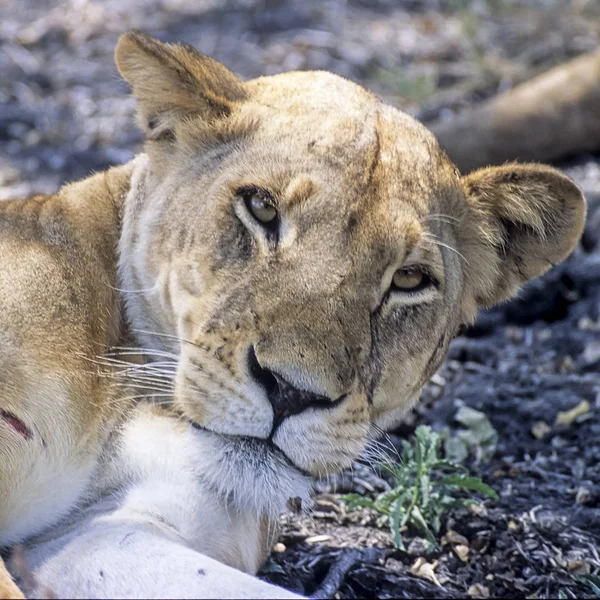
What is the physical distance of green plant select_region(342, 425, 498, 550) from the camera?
12.1 feet

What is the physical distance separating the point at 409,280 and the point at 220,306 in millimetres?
633

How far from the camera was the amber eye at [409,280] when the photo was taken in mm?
3078

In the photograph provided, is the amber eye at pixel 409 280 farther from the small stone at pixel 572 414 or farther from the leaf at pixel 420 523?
the small stone at pixel 572 414

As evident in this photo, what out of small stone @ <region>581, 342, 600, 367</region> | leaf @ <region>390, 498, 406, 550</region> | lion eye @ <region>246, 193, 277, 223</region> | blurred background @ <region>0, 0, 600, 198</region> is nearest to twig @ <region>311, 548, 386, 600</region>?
leaf @ <region>390, 498, 406, 550</region>

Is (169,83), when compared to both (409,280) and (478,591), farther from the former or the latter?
(478,591)

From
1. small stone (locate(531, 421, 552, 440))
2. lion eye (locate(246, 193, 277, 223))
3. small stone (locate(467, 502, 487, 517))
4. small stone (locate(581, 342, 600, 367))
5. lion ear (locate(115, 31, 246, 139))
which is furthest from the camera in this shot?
small stone (locate(581, 342, 600, 367))

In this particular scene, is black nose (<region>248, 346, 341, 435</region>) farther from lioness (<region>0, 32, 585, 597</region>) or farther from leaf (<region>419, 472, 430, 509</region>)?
leaf (<region>419, 472, 430, 509</region>)

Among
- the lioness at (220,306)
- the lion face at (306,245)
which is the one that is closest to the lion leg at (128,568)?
the lioness at (220,306)

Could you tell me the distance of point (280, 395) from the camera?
103 inches

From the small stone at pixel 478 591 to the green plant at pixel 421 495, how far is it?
219 millimetres

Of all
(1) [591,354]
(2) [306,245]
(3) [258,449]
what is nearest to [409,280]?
(2) [306,245]

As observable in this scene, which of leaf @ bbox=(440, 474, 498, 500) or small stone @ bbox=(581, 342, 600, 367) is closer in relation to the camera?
leaf @ bbox=(440, 474, 498, 500)

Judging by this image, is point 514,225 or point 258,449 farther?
point 514,225

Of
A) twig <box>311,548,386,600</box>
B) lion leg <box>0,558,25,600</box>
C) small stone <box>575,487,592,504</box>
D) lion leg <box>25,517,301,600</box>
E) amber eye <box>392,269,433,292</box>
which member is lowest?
small stone <box>575,487,592,504</box>
